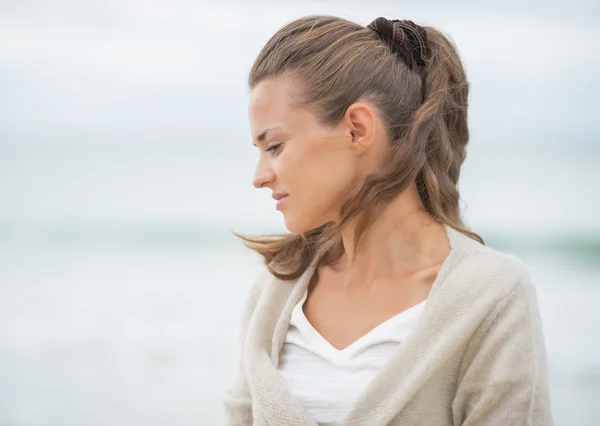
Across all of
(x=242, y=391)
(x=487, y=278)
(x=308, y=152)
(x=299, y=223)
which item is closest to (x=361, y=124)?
(x=308, y=152)

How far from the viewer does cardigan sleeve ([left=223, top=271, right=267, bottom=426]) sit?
1.62 metres

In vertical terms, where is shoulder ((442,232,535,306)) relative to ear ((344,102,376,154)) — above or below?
below

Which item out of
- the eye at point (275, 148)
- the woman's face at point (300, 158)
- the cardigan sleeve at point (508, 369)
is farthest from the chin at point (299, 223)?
the cardigan sleeve at point (508, 369)

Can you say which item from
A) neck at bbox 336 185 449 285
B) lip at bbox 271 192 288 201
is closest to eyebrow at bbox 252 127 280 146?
lip at bbox 271 192 288 201

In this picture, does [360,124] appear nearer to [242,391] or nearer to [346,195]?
[346,195]

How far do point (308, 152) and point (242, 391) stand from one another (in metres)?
0.51

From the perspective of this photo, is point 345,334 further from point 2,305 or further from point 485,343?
point 2,305

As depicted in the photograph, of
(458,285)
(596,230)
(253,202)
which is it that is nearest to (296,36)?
(458,285)

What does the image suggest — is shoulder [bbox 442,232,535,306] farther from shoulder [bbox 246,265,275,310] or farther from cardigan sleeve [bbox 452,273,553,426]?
shoulder [bbox 246,265,275,310]

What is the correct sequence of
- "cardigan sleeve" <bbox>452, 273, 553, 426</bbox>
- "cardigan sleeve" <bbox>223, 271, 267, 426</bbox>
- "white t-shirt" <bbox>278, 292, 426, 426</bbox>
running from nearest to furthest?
"cardigan sleeve" <bbox>452, 273, 553, 426</bbox> < "white t-shirt" <bbox>278, 292, 426, 426</bbox> < "cardigan sleeve" <bbox>223, 271, 267, 426</bbox>

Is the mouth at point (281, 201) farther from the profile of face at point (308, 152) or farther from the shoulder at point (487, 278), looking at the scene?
the shoulder at point (487, 278)

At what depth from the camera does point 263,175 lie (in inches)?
58.9

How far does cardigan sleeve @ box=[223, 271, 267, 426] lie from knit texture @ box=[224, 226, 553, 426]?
20 cm

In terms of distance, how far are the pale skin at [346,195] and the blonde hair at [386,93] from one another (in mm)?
22
